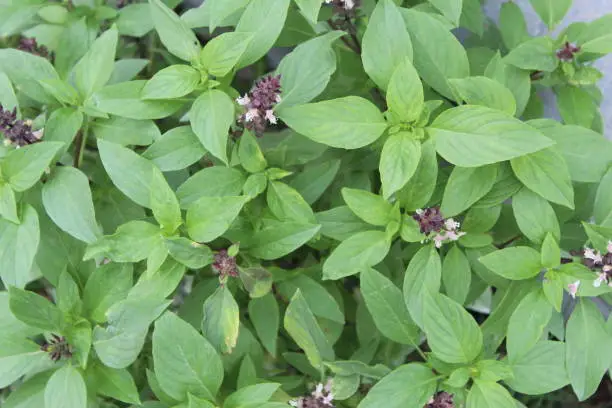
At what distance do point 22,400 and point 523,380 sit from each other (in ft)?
3.45

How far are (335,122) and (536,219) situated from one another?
0.45 m

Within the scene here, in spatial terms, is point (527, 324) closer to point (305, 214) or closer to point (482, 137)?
point (482, 137)

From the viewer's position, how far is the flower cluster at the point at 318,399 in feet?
4.18

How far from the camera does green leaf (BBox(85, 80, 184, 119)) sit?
1.28 meters

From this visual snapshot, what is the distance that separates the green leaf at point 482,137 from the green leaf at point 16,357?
927 mm

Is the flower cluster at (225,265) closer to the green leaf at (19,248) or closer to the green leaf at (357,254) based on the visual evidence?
the green leaf at (357,254)


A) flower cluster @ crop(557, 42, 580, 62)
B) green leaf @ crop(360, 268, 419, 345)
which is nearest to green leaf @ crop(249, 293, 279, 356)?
green leaf @ crop(360, 268, 419, 345)

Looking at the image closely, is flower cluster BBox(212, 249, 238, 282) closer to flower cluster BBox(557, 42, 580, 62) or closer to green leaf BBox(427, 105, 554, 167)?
green leaf BBox(427, 105, 554, 167)

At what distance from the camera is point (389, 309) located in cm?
131

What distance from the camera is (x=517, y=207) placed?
4.13 feet

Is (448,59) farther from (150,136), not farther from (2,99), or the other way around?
(2,99)

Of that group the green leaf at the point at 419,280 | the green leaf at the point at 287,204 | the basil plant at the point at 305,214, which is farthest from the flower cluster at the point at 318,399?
the green leaf at the point at 287,204

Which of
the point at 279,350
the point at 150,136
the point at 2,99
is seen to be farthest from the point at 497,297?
the point at 2,99

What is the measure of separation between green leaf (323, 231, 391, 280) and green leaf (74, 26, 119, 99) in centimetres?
64
